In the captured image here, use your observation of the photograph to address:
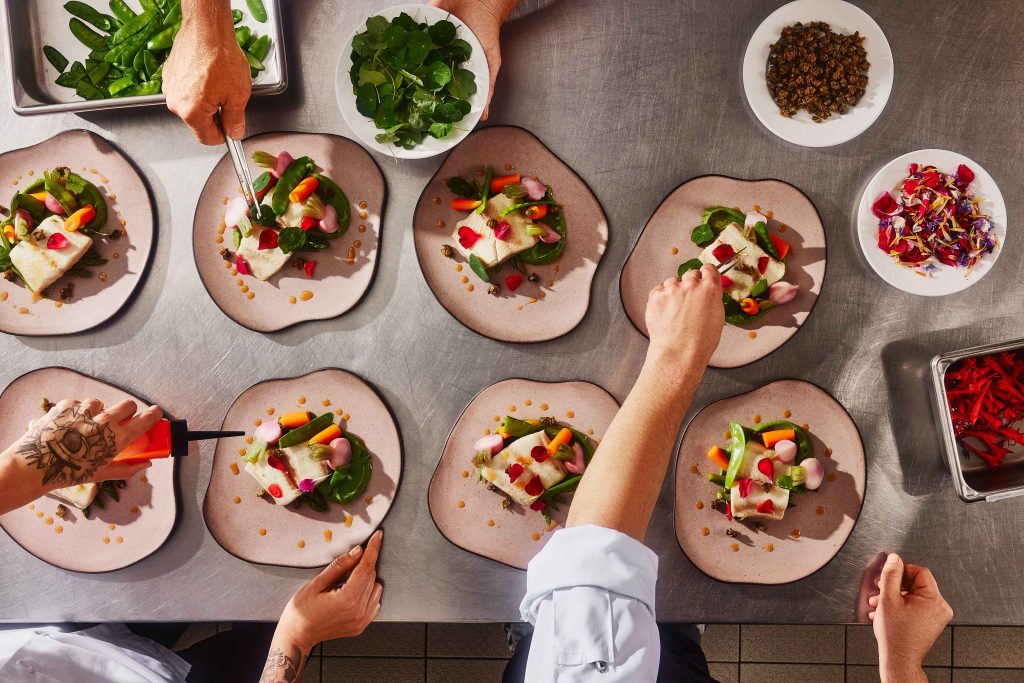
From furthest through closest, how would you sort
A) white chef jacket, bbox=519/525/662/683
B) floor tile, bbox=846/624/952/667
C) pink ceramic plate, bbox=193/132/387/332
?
floor tile, bbox=846/624/952/667 → pink ceramic plate, bbox=193/132/387/332 → white chef jacket, bbox=519/525/662/683

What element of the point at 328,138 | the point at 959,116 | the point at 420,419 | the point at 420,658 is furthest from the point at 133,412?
the point at 959,116

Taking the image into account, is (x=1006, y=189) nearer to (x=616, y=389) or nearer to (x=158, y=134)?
(x=616, y=389)

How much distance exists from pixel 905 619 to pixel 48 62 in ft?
8.22

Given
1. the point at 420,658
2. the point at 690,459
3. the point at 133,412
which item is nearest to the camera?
the point at 133,412

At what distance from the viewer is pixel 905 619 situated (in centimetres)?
150

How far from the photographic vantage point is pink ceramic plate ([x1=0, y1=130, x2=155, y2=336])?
1.60m

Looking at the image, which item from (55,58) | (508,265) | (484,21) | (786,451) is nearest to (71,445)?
(55,58)

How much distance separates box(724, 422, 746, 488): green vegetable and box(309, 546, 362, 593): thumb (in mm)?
911

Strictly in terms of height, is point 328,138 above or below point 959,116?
below

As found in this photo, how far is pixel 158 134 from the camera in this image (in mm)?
1609

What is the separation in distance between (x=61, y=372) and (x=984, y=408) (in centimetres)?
227

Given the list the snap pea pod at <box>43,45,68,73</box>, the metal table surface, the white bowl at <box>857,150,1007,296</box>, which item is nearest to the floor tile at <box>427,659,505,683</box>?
the metal table surface

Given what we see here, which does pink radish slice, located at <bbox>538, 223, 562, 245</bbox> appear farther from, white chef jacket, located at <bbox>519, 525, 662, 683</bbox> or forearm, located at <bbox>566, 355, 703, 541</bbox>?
white chef jacket, located at <bbox>519, 525, 662, 683</bbox>

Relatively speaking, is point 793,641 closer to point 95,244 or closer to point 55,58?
point 95,244
